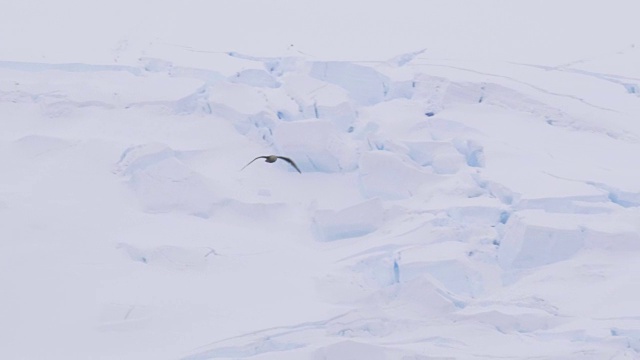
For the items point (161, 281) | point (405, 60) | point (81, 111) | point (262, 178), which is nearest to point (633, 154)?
point (405, 60)

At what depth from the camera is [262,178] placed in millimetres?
5840

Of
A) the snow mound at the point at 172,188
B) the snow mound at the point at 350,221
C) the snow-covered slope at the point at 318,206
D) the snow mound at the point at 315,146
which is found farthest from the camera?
the snow mound at the point at 315,146

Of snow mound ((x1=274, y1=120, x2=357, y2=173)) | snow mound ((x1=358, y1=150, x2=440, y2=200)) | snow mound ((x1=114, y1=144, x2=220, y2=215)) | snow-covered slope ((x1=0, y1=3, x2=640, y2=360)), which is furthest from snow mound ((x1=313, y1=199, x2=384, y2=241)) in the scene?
snow mound ((x1=114, y1=144, x2=220, y2=215))

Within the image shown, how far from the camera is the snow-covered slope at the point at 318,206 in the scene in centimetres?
477

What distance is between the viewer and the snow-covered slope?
477 cm

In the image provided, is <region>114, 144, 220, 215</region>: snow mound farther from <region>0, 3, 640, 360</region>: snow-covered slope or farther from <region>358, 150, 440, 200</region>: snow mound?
<region>358, 150, 440, 200</region>: snow mound

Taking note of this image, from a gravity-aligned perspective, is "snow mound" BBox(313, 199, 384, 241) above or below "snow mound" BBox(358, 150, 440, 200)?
below

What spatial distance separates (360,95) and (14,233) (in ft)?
7.29

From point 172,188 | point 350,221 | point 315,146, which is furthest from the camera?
point 315,146

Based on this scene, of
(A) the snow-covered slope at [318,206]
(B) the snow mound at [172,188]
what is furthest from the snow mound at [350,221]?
(B) the snow mound at [172,188]

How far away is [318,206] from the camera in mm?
5637

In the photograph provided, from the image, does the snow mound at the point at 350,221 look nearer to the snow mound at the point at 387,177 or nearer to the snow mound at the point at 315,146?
the snow mound at the point at 387,177

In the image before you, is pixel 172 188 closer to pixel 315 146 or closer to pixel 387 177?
pixel 315 146

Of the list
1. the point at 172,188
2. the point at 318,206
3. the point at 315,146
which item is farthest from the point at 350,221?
the point at 172,188
